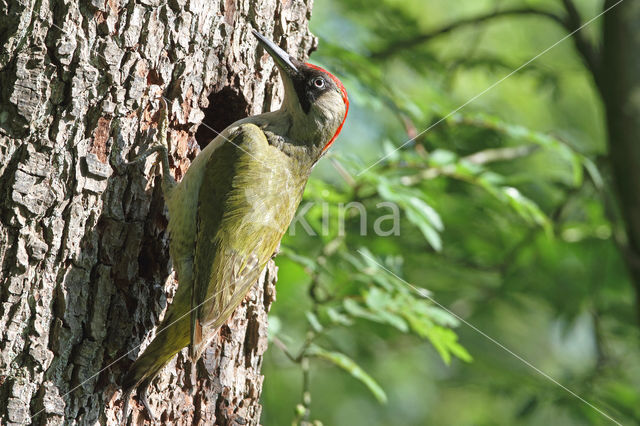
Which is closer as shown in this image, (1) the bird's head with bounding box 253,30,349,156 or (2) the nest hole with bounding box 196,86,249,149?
(2) the nest hole with bounding box 196,86,249,149

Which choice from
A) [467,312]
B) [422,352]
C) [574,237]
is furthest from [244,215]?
[422,352]

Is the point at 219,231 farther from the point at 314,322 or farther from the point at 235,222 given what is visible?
the point at 314,322

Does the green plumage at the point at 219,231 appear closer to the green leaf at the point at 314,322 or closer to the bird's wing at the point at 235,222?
the bird's wing at the point at 235,222

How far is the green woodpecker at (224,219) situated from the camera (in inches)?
109

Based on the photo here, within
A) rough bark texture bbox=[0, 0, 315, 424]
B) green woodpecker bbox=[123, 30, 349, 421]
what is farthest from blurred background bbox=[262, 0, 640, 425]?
rough bark texture bbox=[0, 0, 315, 424]

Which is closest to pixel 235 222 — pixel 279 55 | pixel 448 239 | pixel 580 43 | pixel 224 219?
pixel 224 219

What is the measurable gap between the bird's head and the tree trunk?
2.99 meters

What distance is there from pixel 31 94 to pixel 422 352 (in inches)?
332

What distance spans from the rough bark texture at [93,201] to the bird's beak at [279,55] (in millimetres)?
146

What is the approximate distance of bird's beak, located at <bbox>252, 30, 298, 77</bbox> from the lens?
3227mm

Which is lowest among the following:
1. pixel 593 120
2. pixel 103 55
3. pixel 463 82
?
pixel 103 55

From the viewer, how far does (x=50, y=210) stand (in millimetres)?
2525

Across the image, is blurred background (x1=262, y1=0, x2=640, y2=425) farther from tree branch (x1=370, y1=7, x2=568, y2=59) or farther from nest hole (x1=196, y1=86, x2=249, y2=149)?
nest hole (x1=196, y1=86, x2=249, y2=149)

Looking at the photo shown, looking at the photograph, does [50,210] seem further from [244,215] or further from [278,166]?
[278,166]
